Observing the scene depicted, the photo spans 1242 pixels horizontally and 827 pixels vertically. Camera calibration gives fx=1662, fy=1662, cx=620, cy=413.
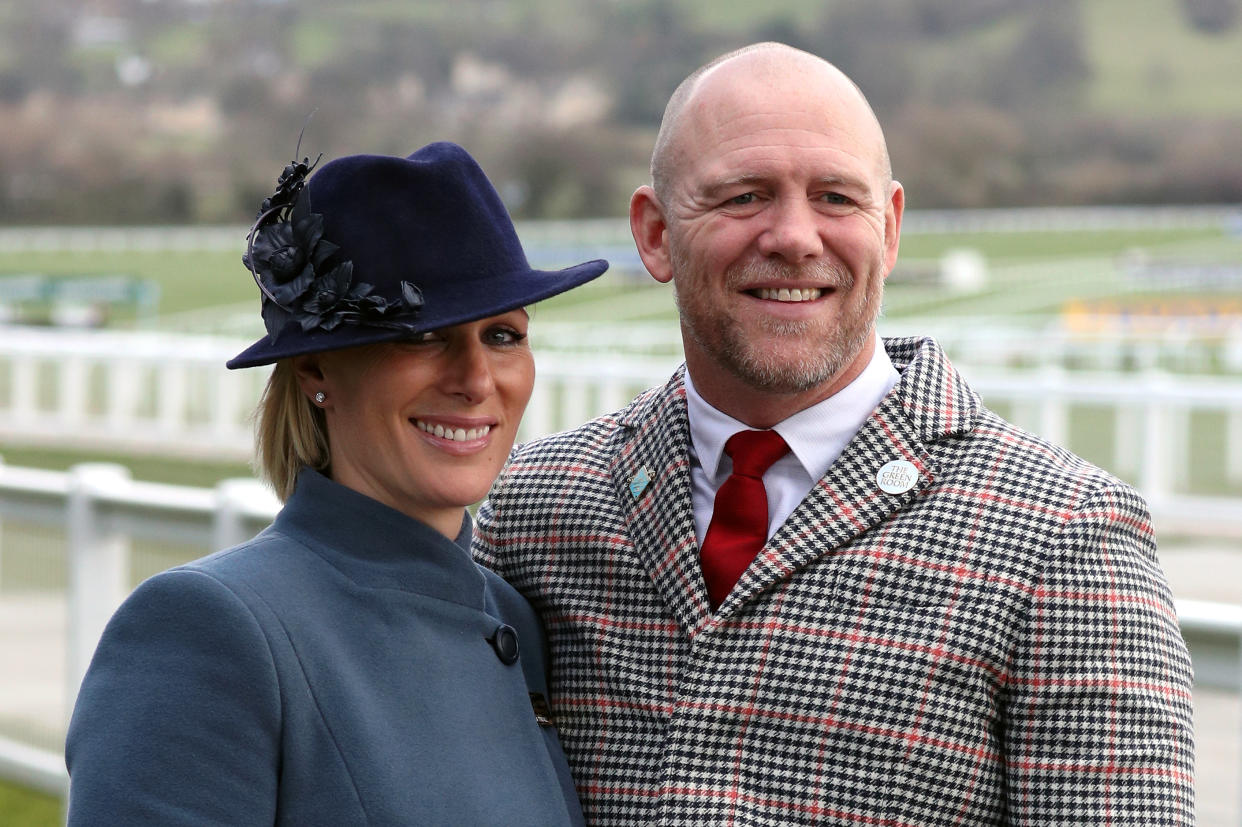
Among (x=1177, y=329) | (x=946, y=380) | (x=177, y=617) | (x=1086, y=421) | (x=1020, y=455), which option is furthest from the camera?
(x=1177, y=329)

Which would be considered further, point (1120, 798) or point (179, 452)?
point (179, 452)

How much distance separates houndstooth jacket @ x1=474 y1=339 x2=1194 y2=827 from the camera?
2234mm

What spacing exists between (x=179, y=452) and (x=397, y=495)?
43.9 feet

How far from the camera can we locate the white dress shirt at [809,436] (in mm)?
2586

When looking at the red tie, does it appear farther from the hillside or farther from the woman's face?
the hillside

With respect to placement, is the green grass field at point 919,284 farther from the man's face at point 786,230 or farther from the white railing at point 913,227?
the man's face at point 786,230

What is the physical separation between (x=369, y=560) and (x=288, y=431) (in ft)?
0.77

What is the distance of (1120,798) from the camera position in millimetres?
2201

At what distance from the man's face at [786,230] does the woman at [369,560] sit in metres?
0.22

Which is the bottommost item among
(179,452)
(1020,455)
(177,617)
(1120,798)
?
(179,452)

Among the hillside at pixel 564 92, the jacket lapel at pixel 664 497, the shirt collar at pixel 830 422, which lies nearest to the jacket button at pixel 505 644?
the jacket lapel at pixel 664 497

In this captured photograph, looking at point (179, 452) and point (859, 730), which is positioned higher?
point (859, 730)

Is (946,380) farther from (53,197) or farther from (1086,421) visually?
(53,197)

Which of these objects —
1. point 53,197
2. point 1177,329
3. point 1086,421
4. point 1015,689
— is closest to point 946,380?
point 1015,689
